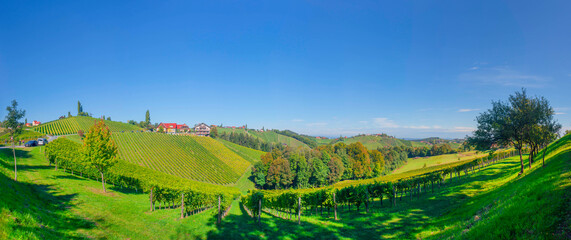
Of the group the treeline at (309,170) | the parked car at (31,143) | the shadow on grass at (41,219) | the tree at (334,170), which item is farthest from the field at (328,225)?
the tree at (334,170)

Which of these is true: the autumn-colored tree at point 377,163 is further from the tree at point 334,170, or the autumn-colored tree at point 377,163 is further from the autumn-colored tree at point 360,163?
the tree at point 334,170

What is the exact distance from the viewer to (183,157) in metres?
90.1

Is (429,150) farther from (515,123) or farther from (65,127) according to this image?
(65,127)

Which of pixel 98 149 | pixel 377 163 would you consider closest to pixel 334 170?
pixel 377 163

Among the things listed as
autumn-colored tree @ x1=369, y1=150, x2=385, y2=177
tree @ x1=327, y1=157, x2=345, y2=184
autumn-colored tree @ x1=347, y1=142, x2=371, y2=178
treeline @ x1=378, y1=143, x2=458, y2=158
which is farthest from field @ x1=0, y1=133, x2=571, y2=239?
treeline @ x1=378, y1=143, x2=458, y2=158

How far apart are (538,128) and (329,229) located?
27916mm

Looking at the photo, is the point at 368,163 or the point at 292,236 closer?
the point at 292,236

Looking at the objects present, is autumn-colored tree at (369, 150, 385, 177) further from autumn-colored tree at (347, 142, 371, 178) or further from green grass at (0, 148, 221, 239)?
green grass at (0, 148, 221, 239)

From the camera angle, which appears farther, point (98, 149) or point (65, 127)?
point (65, 127)

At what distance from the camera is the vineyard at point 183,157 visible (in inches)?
2940

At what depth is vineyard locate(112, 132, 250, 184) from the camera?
74.7 metres

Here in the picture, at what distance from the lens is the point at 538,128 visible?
23.8m

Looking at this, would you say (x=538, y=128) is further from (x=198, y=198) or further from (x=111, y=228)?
(x=111, y=228)

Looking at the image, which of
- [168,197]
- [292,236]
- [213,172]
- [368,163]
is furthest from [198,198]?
[368,163]
